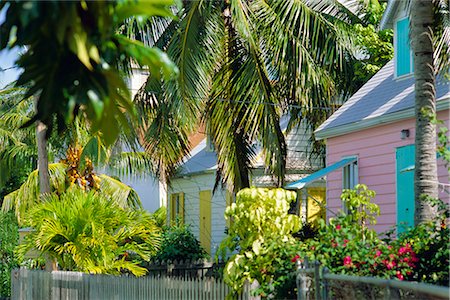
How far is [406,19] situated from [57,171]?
12.7 m

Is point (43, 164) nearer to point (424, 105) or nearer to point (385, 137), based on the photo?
point (385, 137)

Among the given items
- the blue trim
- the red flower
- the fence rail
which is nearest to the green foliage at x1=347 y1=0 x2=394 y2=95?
the blue trim

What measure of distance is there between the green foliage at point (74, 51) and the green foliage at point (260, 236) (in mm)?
6495

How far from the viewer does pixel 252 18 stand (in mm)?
21406

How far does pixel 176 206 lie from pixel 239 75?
12.3m

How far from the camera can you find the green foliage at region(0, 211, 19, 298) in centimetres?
2497

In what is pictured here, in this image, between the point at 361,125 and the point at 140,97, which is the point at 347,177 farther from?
the point at 140,97

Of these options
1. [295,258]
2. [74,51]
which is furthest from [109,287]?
[74,51]

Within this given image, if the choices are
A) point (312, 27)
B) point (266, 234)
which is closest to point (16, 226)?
point (312, 27)

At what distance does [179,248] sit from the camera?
23.1 metres

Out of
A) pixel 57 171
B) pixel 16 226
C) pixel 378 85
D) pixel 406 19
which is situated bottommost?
pixel 16 226

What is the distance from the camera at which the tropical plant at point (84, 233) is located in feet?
54.7

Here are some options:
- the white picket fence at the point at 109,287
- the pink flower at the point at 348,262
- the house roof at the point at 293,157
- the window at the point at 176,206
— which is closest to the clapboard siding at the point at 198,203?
the window at the point at 176,206

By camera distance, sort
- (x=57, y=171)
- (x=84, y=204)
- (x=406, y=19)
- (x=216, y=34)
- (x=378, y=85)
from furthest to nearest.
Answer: (x=57, y=171) < (x=216, y=34) < (x=378, y=85) < (x=406, y=19) < (x=84, y=204)
